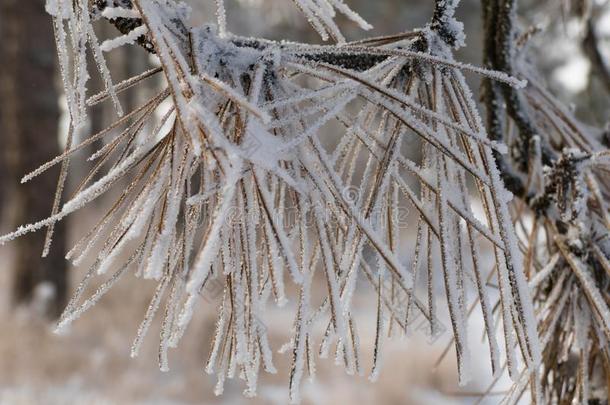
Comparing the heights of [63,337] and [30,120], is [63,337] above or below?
below

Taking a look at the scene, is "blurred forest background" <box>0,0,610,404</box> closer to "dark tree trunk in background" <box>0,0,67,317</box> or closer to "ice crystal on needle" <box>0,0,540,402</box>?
"dark tree trunk in background" <box>0,0,67,317</box>

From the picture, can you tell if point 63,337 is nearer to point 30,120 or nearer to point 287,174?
point 30,120

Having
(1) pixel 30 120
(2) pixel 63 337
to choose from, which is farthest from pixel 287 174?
(1) pixel 30 120

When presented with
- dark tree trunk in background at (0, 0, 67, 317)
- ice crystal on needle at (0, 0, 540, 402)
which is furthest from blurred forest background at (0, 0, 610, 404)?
ice crystal on needle at (0, 0, 540, 402)

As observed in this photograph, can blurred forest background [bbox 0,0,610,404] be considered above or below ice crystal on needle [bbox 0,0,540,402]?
above

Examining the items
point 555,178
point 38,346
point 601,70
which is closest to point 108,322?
point 38,346

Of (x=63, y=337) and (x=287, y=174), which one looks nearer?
(x=287, y=174)

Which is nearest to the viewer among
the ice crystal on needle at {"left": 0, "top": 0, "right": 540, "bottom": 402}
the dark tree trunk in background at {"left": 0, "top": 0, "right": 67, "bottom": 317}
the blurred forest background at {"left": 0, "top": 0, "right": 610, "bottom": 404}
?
the ice crystal on needle at {"left": 0, "top": 0, "right": 540, "bottom": 402}
